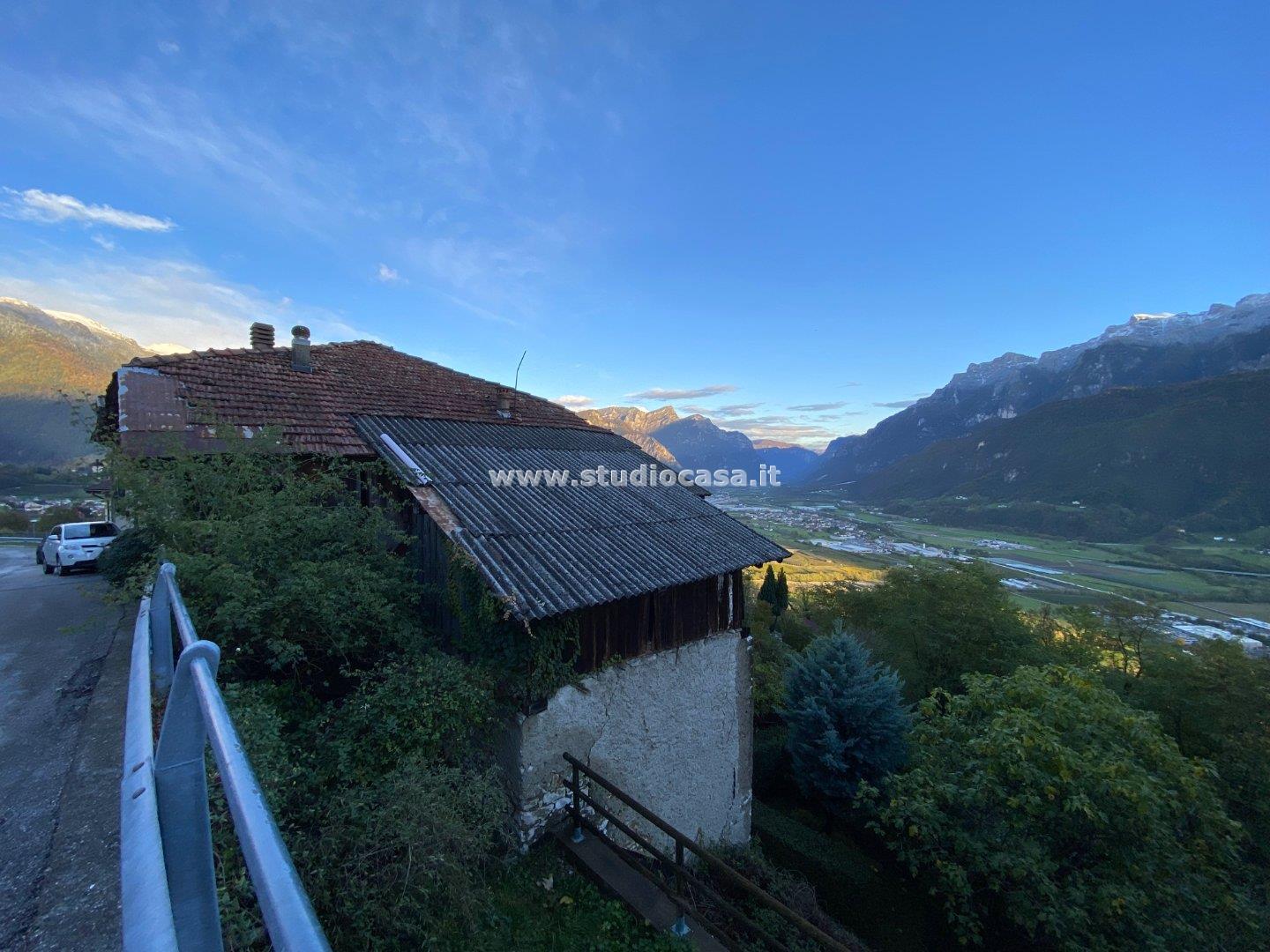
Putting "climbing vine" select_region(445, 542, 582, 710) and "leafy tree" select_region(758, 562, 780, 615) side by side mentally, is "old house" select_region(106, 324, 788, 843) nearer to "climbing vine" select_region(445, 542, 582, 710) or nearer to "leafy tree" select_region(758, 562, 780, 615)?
"climbing vine" select_region(445, 542, 582, 710)

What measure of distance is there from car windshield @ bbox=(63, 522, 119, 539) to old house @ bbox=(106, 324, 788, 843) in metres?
6.61

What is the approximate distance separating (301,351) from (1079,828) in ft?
56.6

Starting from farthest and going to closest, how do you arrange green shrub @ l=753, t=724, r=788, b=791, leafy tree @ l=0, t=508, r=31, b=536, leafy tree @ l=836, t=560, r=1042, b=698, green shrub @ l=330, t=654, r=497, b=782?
1. leafy tree @ l=0, t=508, r=31, b=536
2. leafy tree @ l=836, t=560, r=1042, b=698
3. green shrub @ l=753, t=724, r=788, b=791
4. green shrub @ l=330, t=654, r=497, b=782

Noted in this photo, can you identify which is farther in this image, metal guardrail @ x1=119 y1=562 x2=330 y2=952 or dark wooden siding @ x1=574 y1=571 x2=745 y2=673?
dark wooden siding @ x1=574 y1=571 x2=745 y2=673

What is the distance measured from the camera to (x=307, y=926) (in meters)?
0.77

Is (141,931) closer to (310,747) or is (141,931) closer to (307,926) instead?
(307,926)

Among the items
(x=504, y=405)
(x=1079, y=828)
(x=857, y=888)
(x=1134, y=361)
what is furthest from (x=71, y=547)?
(x=1134, y=361)

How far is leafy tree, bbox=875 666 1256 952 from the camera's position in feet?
25.3

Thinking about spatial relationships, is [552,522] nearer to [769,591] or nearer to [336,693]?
[336,693]

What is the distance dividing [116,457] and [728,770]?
35.4ft

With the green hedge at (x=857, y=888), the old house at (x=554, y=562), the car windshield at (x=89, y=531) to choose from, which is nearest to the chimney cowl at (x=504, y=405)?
the old house at (x=554, y=562)

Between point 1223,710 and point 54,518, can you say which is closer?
point 1223,710

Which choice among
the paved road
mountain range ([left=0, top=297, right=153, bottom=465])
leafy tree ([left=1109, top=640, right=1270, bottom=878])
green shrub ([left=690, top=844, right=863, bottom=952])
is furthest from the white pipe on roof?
mountain range ([left=0, top=297, right=153, bottom=465])

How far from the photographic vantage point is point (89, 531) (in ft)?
43.3
